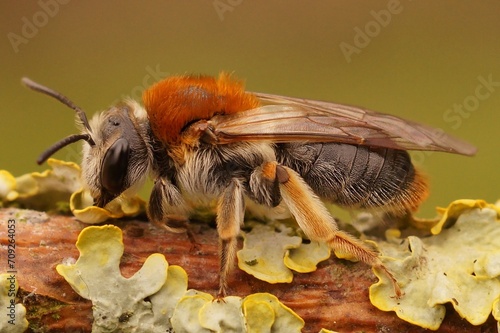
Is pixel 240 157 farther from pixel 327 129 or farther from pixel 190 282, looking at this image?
pixel 190 282

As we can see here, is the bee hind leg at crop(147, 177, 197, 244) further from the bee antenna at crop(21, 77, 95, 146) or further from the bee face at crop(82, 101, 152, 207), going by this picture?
the bee antenna at crop(21, 77, 95, 146)

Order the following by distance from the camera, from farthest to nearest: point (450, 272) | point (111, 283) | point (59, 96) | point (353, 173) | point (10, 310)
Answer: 1. point (353, 173)
2. point (59, 96)
3. point (450, 272)
4. point (111, 283)
5. point (10, 310)

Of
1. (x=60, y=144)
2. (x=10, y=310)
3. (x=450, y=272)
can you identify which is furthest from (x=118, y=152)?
(x=450, y=272)

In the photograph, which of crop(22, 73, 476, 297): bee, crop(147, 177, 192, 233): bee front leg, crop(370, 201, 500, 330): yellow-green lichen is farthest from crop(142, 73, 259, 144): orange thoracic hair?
crop(370, 201, 500, 330): yellow-green lichen

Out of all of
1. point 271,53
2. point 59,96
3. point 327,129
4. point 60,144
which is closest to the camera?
point 60,144

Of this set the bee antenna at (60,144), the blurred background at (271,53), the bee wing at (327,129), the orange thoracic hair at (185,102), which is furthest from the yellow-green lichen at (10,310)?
the blurred background at (271,53)

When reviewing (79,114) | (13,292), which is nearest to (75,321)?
(13,292)
